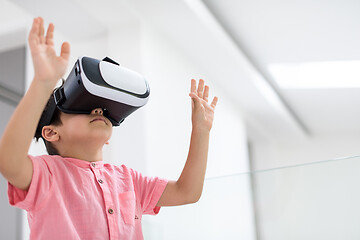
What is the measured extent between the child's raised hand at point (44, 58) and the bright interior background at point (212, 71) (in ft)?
2.25

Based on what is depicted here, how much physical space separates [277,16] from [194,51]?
51 cm

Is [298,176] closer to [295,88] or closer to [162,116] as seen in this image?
[162,116]

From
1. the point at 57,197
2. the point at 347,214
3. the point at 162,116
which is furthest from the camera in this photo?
the point at 162,116

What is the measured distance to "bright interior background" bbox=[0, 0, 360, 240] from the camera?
1301 millimetres

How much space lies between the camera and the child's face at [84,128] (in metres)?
0.93

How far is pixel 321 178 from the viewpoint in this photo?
4.07 ft

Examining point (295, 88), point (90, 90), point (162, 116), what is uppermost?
point (295, 88)

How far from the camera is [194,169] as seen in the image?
3.29ft

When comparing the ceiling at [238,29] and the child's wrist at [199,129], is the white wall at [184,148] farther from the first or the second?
the child's wrist at [199,129]

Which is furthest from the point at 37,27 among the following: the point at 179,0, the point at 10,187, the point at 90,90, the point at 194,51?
the point at 194,51

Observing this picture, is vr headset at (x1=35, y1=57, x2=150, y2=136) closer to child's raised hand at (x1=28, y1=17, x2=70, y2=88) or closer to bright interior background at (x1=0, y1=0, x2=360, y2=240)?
child's raised hand at (x1=28, y1=17, x2=70, y2=88)

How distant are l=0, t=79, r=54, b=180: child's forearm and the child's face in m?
0.18

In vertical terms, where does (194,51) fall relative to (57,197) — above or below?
above

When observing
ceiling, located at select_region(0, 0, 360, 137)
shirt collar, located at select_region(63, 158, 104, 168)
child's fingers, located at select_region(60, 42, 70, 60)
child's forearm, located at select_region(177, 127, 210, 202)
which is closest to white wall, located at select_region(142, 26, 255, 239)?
ceiling, located at select_region(0, 0, 360, 137)
